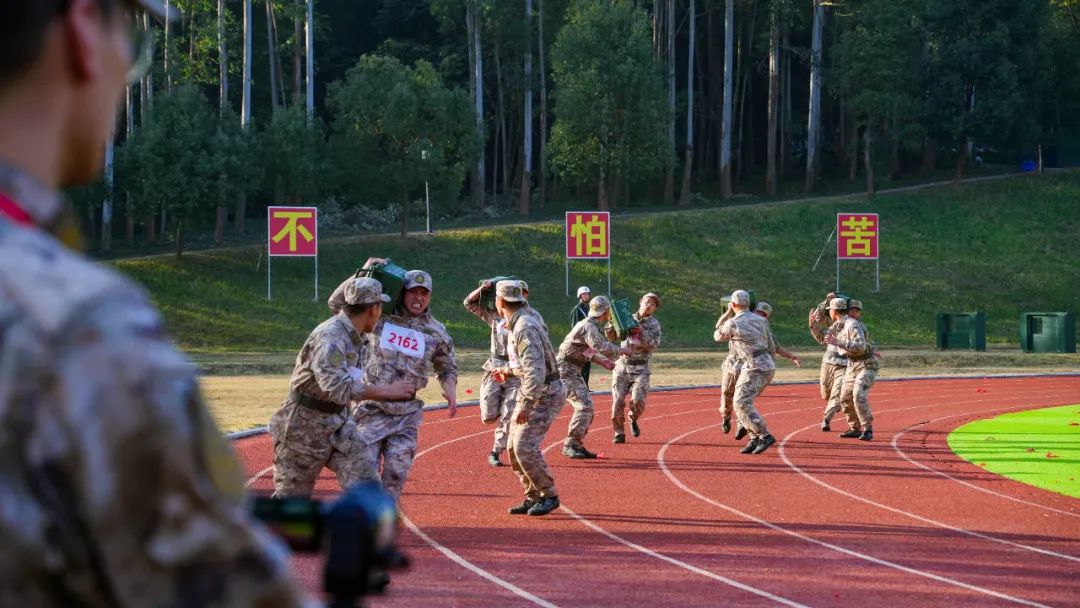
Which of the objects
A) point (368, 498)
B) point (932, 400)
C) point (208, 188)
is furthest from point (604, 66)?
point (368, 498)

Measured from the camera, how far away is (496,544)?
11.1m

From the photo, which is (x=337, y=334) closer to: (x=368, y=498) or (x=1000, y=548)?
(x=1000, y=548)

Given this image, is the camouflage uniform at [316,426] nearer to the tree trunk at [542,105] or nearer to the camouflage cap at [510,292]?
the camouflage cap at [510,292]

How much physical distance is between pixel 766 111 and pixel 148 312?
230 feet

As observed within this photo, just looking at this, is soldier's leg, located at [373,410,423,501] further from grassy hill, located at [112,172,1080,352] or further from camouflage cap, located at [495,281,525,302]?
grassy hill, located at [112,172,1080,352]

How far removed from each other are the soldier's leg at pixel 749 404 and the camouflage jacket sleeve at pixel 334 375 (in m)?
9.83

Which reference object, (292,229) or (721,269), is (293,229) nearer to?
(292,229)

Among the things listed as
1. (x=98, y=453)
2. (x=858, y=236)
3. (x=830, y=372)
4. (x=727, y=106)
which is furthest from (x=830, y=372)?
(x=727, y=106)

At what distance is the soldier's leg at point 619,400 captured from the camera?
62.8 ft

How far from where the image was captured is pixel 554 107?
2203 inches

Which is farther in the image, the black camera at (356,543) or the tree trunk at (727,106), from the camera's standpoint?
the tree trunk at (727,106)

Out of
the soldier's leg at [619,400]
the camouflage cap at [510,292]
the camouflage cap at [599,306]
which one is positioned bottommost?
the soldier's leg at [619,400]

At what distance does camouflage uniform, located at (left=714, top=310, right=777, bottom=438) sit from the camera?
18.1 m

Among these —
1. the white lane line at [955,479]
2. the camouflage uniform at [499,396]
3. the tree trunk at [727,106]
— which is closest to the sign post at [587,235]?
the tree trunk at [727,106]
